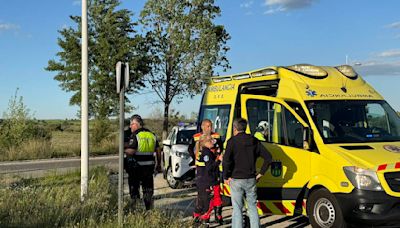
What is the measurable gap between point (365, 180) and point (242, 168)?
1.75 meters

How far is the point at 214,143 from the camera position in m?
7.48

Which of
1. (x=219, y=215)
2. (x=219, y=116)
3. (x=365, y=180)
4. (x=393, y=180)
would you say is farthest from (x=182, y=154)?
(x=393, y=180)

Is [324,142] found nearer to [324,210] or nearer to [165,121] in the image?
[324,210]

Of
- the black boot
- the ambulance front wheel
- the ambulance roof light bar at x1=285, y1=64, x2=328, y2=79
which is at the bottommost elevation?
the black boot

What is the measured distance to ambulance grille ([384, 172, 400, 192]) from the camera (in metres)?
6.38

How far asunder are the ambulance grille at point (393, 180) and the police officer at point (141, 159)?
394 centimetres

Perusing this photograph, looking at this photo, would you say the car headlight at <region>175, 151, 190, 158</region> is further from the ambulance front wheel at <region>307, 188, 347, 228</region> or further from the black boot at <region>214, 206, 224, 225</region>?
the ambulance front wheel at <region>307, 188, 347, 228</region>

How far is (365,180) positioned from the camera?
6.38 meters

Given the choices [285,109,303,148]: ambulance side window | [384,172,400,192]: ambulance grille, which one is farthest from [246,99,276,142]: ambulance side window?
[384,172,400,192]: ambulance grille

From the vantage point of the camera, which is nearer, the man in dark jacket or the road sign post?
the road sign post

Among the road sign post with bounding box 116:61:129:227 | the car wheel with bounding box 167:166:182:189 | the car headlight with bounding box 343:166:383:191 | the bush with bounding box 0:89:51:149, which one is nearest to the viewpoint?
the road sign post with bounding box 116:61:129:227

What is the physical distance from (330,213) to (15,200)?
16.0ft

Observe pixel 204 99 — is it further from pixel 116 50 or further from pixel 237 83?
pixel 116 50

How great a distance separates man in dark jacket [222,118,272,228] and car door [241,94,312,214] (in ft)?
3.17
